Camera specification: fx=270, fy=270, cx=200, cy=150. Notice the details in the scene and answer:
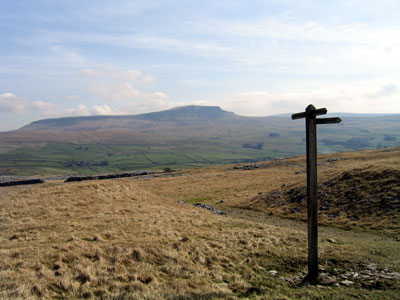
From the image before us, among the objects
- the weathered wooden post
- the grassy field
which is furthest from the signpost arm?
the grassy field

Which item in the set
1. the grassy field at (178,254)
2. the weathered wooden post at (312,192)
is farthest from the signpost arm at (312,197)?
the grassy field at (178,254)

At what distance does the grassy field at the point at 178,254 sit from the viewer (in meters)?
9.54

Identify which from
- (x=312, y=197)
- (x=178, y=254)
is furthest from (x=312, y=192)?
(x=178, y=254)

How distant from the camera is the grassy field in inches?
376

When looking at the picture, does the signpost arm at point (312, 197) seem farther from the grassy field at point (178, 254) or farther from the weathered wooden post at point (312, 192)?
the grassy field at point (178, 254)

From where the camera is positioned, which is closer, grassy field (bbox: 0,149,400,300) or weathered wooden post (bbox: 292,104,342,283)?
grassy field (bbox: 0,149,400,300)

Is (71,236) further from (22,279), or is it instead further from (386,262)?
(386,262)

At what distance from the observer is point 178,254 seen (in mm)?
12680

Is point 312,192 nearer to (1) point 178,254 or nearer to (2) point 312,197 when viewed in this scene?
(2) point 312,197

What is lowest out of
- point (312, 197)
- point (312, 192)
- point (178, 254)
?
point (178, 254)

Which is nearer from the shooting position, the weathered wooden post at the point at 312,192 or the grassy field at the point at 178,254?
the grassy field at the point at 178,254

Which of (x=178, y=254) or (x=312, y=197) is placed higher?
(x=312, y=197)

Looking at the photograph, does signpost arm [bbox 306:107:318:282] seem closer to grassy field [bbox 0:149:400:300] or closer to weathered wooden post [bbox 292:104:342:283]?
weathered wooden post [bbox 292:104:342:283]

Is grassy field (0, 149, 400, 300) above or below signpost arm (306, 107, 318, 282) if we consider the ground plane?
below
